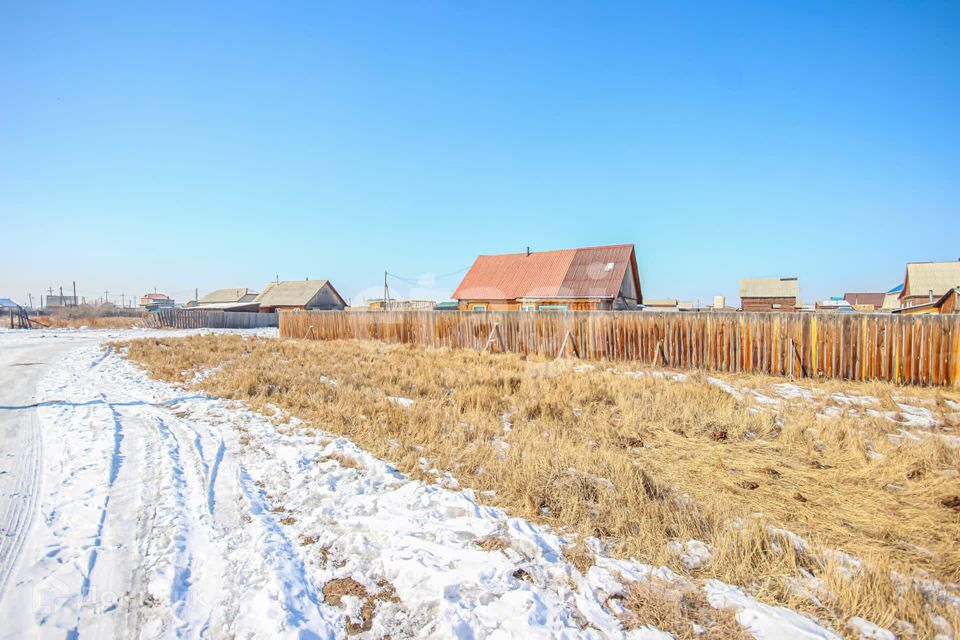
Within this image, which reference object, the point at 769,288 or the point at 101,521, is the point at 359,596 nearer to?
the point at 101,521

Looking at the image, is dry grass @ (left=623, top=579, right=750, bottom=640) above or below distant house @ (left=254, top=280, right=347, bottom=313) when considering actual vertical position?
below

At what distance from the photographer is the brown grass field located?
2805 mm

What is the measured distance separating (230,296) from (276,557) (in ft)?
244

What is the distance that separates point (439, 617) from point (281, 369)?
973 cm

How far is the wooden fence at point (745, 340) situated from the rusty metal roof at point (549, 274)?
10.1 meters

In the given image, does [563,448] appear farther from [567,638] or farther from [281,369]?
[281,369]

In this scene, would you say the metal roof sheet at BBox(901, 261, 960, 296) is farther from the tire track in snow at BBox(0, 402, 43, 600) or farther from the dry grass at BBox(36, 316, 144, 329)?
the dry grass at BBox(36, 316, 144, 329)

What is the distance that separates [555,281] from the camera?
2708cm

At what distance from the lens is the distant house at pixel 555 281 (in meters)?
25.5

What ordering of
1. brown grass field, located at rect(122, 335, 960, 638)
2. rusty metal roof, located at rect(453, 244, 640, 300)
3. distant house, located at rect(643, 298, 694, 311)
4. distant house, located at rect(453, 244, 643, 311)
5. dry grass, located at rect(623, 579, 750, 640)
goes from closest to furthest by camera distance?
1. dry grass, located at rect(623, 579, 750, 640)
2. brown grass field, located at rect(122, 335, 960, 638)
3. distant house, located at rect(453, 244, 643, 311)
4. rusty metal roof, located at rect(453, 244, 640, 300)
5. distant house, located at rect(643, 298, 694, 311)

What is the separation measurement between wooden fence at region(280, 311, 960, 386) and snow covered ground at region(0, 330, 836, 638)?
10.4 meters

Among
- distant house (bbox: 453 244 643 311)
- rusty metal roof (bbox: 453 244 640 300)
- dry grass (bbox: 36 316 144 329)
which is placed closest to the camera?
distant house (bbox: 453 244 643 311)

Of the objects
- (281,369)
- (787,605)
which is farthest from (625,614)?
(281,369)

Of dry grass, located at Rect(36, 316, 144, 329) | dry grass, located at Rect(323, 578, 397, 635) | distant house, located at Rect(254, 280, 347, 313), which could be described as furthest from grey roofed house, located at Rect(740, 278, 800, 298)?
dry grass, located at Rect(36, 316, 144, 329)
